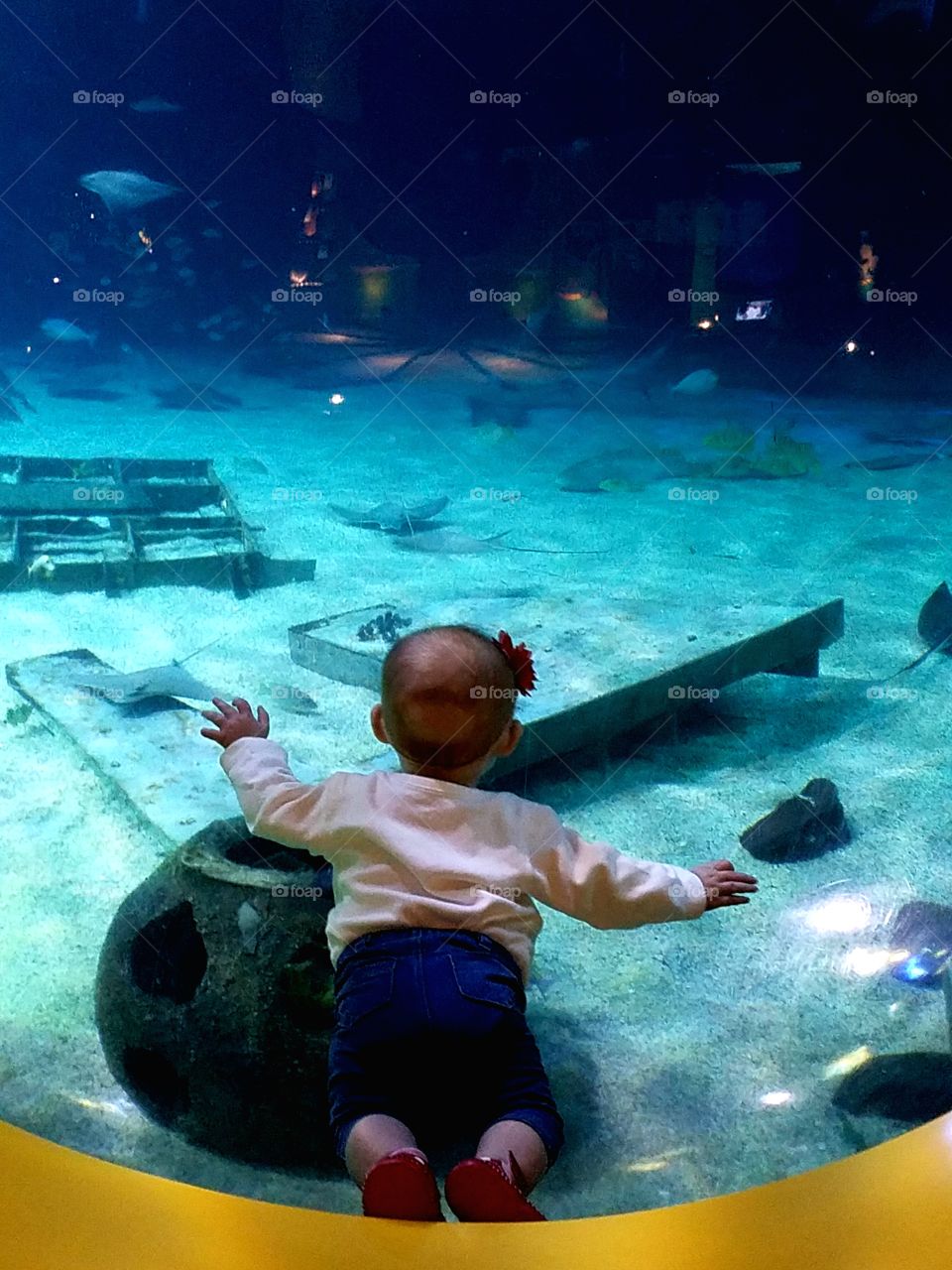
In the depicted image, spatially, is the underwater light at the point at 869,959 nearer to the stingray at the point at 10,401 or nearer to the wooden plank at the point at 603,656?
the wooden plank at the point at 603,656

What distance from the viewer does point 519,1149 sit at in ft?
4.02

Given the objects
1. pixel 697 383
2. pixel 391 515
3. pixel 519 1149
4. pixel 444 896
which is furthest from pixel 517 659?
pixel 697 383

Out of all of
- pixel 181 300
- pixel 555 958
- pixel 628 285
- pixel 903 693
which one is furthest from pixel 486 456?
pixel 555 958

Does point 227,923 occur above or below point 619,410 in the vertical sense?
below

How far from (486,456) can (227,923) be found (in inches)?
156

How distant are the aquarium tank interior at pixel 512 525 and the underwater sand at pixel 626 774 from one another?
1 cm

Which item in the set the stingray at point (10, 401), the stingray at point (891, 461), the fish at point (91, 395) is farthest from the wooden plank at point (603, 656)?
the stingray at point (10, 401)

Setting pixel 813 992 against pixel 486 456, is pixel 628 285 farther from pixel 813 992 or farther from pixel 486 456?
pixel 813 992

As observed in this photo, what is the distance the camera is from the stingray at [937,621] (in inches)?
153

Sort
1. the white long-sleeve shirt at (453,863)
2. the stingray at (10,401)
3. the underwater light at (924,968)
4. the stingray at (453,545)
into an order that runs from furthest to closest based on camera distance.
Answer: the stingray at (10,401), the stingray at (453,545), the underwater light at (924,968), the white long-sleeve shirt at (453,863)

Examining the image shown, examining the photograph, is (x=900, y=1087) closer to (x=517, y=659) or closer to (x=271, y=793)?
(x=517, y=659)

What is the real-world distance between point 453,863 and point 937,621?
10.8ft

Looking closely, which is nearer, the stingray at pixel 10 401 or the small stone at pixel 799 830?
the small stone at pixel 799 830

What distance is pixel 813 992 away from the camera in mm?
1884
